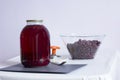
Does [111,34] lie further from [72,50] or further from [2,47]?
[2,47]

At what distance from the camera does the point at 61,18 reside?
143 cm

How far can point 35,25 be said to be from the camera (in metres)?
0.90

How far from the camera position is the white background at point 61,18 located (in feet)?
4.50

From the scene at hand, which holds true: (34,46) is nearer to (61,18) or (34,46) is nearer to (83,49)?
(83,49)

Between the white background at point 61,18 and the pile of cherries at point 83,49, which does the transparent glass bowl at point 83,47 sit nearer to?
the pile of cherries at point 83,49

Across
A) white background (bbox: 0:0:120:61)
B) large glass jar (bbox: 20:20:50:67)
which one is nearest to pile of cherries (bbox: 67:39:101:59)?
large glass jar (bbox: 20:20:50:67)

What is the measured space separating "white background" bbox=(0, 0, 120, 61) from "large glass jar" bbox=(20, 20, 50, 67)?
0.53m

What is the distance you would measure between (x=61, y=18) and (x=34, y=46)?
58 centimetres

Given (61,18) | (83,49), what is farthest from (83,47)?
(61,18)

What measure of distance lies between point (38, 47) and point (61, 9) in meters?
0.58

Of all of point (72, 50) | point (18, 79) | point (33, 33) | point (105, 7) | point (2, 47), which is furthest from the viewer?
point (2, 47)

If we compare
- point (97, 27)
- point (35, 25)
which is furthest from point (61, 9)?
point (35, 25)

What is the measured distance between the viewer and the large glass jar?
2.89 feet

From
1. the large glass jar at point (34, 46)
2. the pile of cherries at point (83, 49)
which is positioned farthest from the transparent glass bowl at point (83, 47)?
the large glass jar at point (34, 46)
